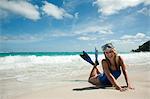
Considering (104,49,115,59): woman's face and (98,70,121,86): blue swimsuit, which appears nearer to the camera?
(104,49,115,59): woman's face

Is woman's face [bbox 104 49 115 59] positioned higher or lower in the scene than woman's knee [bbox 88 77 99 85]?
higher

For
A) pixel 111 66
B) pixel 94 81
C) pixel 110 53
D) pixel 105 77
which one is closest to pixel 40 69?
pixel 94 81

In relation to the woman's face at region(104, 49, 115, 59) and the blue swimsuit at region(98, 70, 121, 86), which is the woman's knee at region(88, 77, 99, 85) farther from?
the woman's face at region(104, 49, 115, 59)

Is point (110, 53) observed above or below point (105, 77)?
above

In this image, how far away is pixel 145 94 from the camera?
151 inches

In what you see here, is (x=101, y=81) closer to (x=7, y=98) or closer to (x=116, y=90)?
(x=116, y=90)

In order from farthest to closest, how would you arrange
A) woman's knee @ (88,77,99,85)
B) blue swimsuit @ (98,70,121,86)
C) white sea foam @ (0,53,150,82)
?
white sea foam @ (0,53,150,82) < woman's knee @ (88,77,99,85) < blue swimsuit @ (98,70,121,86)

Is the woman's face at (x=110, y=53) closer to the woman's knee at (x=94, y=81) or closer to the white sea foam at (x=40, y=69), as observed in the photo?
the woman's knee at (x=94, y=81)

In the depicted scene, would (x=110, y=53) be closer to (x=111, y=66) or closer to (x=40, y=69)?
(x=111, y=66)

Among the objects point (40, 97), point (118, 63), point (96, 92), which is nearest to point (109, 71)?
point (118, 63)

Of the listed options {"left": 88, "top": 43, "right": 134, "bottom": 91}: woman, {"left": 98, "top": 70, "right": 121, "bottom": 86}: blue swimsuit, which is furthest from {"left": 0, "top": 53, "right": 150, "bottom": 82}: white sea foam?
{"left": 88, "top": 43, "right": 134, "bottom": 91}: woman

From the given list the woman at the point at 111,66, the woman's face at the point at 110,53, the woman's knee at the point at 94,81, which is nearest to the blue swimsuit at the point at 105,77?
the woman at the point at 111,66

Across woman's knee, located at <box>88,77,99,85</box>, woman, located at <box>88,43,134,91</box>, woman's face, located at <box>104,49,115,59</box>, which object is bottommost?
woman's knee, located at <box>88,77,99,85</box>

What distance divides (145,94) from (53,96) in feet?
4.43
